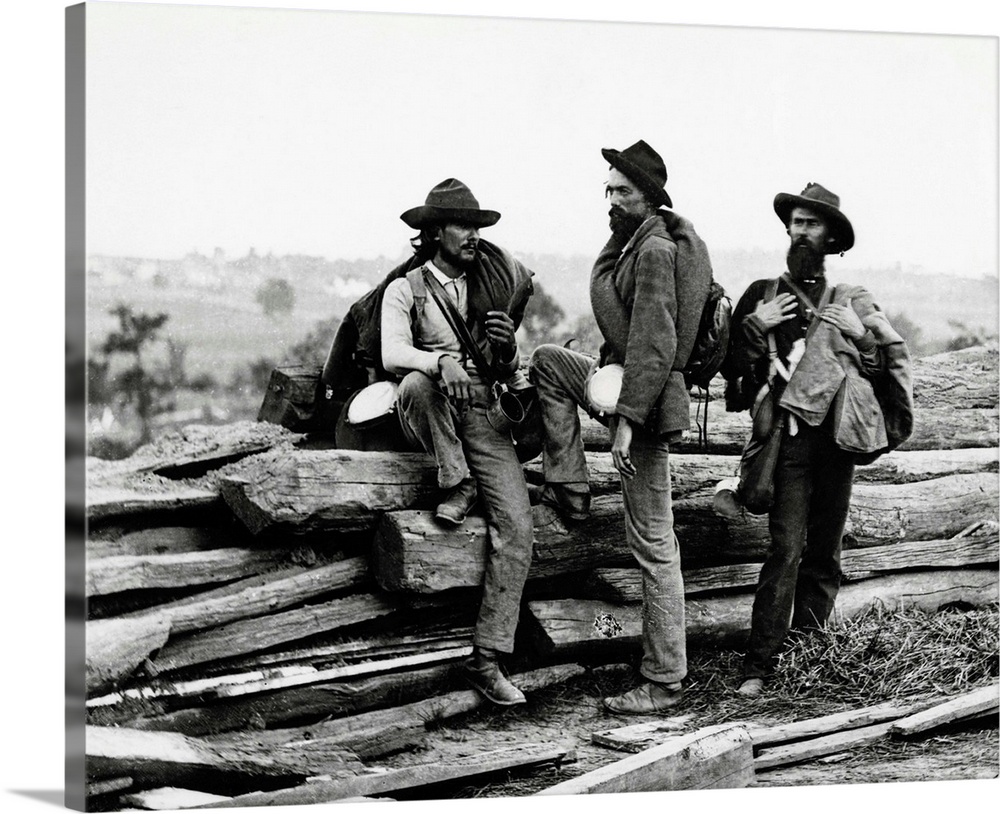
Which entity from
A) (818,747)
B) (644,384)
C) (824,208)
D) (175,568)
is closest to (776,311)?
(824,208)

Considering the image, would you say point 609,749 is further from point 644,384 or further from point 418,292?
point 418,292

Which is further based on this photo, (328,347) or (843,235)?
(843,235)

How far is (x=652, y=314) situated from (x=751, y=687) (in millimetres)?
2175

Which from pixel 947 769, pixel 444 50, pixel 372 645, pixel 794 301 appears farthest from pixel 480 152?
pixel 947 769

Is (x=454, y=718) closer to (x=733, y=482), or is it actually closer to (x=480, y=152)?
(x=733, y=482)

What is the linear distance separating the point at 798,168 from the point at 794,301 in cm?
77

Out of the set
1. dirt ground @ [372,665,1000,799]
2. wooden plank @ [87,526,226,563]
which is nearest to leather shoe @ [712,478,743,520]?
dirt ground @ [372,665,1000,799]

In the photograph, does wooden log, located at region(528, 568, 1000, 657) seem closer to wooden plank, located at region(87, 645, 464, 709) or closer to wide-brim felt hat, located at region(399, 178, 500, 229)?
wooden plank, located at region(87, 645, 464, 709)

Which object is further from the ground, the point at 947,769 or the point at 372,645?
the point at 372,645

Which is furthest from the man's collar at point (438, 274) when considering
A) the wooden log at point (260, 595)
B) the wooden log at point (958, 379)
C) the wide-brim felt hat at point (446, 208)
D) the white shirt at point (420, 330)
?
the wooden log at point (958, 379)

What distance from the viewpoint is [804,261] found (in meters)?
9.88

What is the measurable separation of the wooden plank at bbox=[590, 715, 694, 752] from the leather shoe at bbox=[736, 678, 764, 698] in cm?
41

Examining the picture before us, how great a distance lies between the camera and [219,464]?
9.10 m

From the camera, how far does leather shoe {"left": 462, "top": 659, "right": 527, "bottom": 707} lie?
9.27 meters
